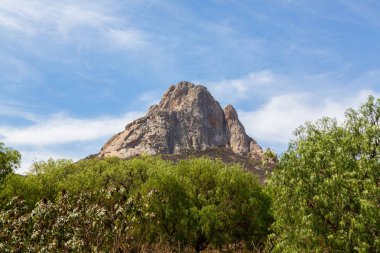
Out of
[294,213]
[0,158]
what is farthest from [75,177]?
[294,213]

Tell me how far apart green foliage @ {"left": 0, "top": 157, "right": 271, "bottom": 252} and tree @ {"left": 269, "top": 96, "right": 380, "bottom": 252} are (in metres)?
8.38

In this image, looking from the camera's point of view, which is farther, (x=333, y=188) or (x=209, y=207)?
(x=209, y=207)

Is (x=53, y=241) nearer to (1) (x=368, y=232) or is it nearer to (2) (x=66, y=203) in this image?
(2) (x=66, y=203)

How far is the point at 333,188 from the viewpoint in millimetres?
23375

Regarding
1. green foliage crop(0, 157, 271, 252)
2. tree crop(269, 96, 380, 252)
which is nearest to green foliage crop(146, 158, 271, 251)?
green foliage crop(0, 157, 271, 252)

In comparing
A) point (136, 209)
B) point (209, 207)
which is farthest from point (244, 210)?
point (136, 209)

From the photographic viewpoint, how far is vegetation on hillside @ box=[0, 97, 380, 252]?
17.3m

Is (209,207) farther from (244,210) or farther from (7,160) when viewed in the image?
(7,160)

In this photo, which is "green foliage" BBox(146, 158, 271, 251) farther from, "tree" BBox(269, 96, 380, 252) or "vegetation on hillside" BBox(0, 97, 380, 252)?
"tree" BBox(269, 96, 380, 252)

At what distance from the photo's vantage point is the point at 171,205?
1859 inches

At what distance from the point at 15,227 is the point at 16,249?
124cm

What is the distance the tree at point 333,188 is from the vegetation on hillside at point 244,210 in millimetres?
60

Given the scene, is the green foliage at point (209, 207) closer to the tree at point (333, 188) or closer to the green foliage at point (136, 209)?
the green foliage at point (136, 209)

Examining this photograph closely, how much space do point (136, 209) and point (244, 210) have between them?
109ft
